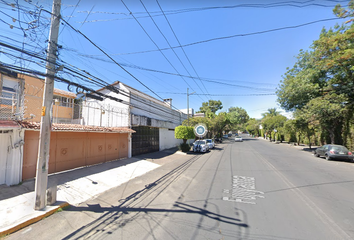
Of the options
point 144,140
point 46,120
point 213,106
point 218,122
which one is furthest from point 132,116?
point 213,106

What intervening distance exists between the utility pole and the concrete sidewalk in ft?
1.45

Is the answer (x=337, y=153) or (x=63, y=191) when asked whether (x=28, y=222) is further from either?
(x=337, y=153)

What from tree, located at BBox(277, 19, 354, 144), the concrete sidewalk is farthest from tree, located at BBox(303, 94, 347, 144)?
the concrete sidewalk

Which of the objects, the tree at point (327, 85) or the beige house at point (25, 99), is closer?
the beige house at point (25, 99)

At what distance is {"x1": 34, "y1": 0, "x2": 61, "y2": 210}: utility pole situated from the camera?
441 centimetres

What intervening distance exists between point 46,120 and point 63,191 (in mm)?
3155

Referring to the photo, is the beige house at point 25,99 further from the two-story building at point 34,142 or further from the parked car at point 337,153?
the parked car at point 337,153

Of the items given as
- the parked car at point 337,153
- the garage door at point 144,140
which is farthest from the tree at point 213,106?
the parked car at point 337,153

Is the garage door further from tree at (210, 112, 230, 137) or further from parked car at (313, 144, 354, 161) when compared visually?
parked car at (313, 144, 354, 161)

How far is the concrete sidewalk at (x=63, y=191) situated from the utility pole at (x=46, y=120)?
0.44m

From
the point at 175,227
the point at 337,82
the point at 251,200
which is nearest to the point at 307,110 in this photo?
the point at 337,82

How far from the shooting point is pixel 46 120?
4.60 m

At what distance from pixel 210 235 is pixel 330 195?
5071 millimetres

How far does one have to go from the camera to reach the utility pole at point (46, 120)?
14.5ft
